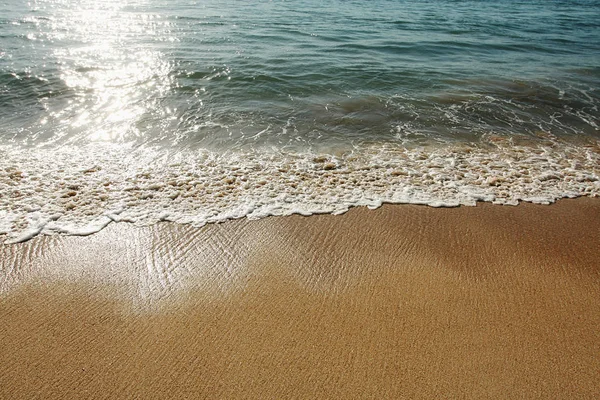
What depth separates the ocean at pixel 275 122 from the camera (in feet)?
17.2

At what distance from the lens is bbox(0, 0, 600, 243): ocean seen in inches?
206

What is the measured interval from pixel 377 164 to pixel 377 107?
3.11 m

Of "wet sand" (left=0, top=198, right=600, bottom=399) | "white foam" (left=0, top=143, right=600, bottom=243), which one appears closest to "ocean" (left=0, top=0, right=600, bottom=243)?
"white foam" (left=0, top=143, right=600, bottom=243)

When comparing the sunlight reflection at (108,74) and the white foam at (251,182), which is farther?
the sunlight reflection at (108,74)

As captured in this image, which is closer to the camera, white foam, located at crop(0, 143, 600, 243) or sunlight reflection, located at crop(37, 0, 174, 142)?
white foam, located at crop(0, 143, 600, 243)

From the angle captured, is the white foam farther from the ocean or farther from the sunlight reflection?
the sunlight reflection

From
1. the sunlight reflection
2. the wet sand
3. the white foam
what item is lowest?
the wet sand

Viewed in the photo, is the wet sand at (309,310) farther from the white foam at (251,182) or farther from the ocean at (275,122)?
the ocean at (275,122)

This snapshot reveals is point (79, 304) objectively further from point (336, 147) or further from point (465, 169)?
point (465, 169)

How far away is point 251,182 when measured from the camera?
18.4 feet

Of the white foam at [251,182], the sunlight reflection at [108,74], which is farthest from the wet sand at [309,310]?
the sunlight reflection at [108,74]

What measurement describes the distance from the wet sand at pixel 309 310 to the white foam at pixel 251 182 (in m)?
0.41

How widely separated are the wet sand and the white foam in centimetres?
41

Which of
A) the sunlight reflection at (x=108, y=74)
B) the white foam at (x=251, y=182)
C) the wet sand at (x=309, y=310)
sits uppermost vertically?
the sunlight reflection at (x=108, y=74)
